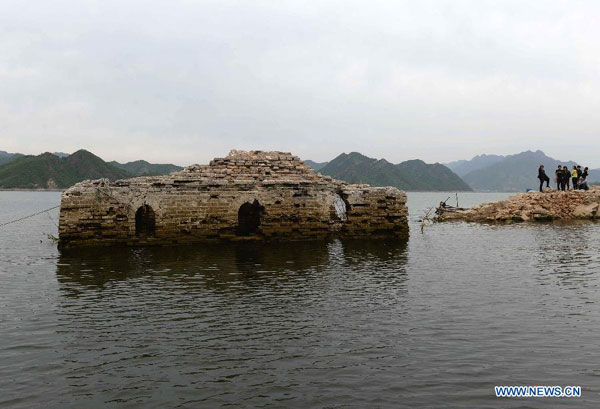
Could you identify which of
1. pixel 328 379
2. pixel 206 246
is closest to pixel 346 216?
pixel 206 246

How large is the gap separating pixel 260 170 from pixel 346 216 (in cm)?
504

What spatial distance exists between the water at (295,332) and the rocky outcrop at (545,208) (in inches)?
735

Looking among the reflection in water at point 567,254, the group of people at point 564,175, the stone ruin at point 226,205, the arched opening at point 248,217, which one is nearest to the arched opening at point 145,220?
the stone ruin at point 226,205

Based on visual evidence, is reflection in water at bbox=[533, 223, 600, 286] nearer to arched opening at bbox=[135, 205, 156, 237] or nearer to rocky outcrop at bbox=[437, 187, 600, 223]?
rocky outcrop at bbox=[437, 187, 600, 223]

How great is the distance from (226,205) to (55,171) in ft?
440

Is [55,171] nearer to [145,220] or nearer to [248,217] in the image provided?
[145,220]

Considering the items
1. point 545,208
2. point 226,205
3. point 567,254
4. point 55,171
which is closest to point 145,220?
point 226,205

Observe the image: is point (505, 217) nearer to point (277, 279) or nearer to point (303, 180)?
point (303, 180)

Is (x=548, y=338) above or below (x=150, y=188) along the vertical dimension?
below

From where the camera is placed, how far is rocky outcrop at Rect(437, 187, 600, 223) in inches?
1318

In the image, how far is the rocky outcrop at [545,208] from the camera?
33.5 m

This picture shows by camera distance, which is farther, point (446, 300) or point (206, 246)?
point (206, 246)

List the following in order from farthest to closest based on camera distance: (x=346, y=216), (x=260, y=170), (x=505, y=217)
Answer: (x=505, y=217) < (x=346, y=216) < (x=260, y=170)

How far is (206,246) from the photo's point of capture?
798 inches
